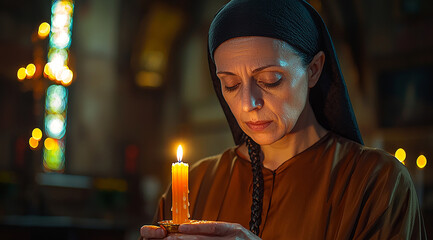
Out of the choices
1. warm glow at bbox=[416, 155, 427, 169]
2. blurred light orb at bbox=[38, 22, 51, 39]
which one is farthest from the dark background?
warm glow at bbox=[416, 155, 427, 169]

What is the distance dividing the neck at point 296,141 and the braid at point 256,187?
0.05 metres

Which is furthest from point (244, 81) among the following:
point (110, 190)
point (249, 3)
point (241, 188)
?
point (110, 190)

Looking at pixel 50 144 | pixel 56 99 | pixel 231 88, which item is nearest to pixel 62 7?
pixel 56 99

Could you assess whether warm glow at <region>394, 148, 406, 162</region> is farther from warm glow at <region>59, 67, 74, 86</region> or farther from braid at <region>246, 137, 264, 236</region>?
warm glow at <region>59, 67, 74, 86</region>

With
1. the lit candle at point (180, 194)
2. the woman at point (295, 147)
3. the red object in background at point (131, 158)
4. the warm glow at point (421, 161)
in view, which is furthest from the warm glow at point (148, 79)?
the lit candle at point (180, 194)

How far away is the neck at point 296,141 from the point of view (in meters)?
2.15

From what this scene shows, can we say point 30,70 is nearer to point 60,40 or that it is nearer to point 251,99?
point 60,40

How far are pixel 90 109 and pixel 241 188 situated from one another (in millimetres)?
10356

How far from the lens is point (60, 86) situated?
11742mm

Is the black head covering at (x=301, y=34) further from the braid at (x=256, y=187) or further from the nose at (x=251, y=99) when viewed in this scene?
the braid at (x=256, y=187)

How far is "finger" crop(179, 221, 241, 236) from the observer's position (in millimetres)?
1524

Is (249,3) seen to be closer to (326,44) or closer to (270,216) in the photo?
(326,44)

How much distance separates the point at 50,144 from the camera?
11.5 m

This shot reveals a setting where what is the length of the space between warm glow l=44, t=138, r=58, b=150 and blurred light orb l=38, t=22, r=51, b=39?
2.21m
